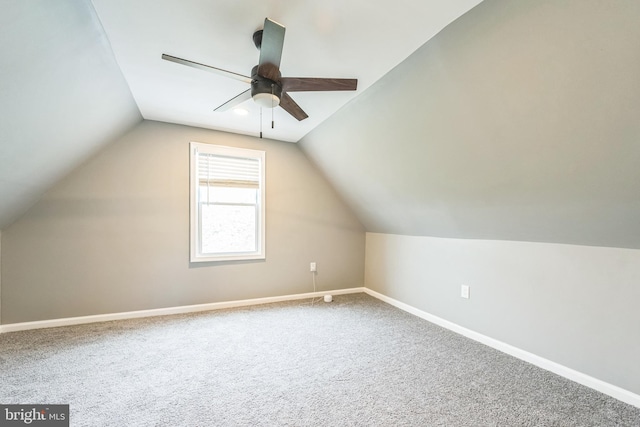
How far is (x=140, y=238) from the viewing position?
309 cm

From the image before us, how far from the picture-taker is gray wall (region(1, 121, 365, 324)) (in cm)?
272

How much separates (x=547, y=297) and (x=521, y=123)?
142 cm

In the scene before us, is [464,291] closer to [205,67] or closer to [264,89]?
[264,89]

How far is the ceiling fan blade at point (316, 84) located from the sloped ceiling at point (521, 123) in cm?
48

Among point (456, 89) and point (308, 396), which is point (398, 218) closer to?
point (456, 89)

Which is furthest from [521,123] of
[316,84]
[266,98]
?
[266,98]

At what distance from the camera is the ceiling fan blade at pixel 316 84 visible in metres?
1.66

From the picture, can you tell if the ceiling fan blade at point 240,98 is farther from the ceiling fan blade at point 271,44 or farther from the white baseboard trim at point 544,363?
the white baseboard trim at point 544,363

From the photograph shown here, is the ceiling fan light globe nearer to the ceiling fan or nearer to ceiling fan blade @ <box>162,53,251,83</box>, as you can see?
the ceiling fan

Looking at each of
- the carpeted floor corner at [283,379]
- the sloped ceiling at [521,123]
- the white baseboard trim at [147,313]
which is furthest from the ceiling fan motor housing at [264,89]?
the white baseboard trim at [147,313]

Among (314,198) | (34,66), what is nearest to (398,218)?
(314,198)

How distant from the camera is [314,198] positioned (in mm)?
4020

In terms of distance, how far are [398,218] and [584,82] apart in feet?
7.33

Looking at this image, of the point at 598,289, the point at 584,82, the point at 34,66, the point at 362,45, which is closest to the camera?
the point at 584,82
